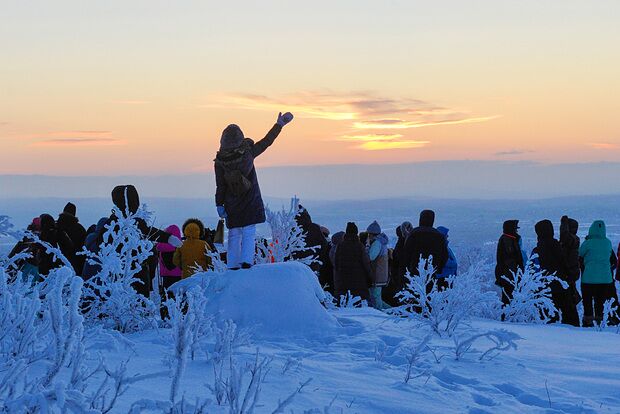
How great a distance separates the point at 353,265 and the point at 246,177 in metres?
4.09

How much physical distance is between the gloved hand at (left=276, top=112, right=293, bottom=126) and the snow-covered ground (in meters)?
1.61

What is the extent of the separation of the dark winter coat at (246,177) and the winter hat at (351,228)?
137 inches

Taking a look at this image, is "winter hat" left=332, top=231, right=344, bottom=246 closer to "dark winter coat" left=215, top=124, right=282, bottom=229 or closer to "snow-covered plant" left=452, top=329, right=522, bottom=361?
"dark winter coat" left=215, top=124, right=282, bottom=229

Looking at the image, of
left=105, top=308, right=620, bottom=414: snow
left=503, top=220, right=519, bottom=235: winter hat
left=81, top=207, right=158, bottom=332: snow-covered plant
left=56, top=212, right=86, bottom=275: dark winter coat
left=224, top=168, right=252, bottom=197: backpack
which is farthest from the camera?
left=503, top=220, right=519, bottom=235: winter hat

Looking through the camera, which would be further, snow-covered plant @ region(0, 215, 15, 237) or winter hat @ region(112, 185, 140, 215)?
winter hat @ region(112, 185, 140, 215)

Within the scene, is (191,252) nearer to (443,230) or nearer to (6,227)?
(443,230)

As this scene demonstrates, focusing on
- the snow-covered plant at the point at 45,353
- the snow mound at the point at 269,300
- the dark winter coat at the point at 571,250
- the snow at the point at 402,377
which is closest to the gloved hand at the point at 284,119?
the snow mound at the point at 269,300

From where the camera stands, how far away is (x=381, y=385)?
205 inches

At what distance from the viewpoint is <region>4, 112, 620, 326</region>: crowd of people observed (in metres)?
7.97

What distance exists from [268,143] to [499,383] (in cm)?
375

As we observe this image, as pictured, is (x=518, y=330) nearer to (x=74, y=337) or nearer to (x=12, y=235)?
(x=12, y=235)

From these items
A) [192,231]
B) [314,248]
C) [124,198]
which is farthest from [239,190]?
[314,248]

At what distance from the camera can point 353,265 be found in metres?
11.8

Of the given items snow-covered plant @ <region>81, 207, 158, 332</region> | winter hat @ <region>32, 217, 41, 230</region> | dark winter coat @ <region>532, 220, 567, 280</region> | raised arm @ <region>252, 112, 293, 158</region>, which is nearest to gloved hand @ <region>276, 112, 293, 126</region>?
raised arm @ <region>252, 112, 293, 158</region>
